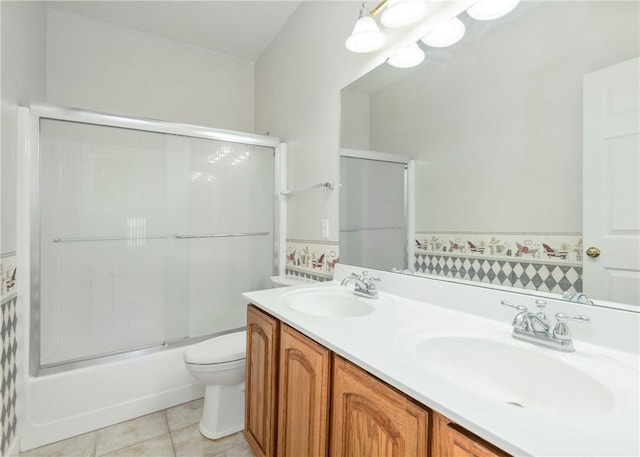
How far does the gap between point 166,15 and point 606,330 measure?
2.98 m

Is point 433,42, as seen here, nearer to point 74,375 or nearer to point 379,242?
point 379,242

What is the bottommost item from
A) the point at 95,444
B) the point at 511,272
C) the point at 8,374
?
the point at 95,444

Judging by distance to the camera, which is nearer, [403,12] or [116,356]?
[403,12]

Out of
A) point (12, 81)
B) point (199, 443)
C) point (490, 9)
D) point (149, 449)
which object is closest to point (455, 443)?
point (490, 9)

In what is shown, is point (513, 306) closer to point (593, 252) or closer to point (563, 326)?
point (563, 326)

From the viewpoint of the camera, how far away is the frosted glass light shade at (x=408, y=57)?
1311mm

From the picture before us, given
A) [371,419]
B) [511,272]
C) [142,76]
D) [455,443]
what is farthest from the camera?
[142,76]

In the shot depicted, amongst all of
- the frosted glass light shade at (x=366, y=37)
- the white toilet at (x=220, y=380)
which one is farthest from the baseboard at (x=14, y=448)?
the frosted glass light shade at (x=366, y=37)

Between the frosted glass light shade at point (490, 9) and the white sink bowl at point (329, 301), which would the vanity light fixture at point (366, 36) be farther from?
the white sink bowl at point (329, 301)

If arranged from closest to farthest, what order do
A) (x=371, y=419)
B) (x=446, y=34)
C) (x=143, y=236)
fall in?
(x=371, y=419) → (x=446, y=34) → (x=143, y=236)

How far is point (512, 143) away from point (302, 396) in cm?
108

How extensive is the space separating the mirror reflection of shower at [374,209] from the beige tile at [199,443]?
1.12 meters

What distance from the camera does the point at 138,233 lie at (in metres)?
1.93

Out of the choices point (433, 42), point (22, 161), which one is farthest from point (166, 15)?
point (433, 42)
